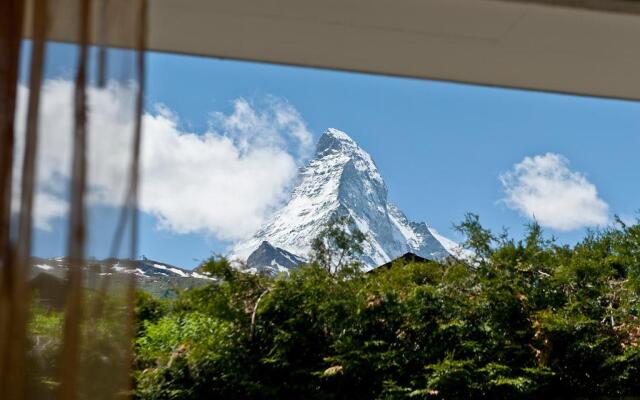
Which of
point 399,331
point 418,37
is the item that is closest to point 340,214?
point 399,331

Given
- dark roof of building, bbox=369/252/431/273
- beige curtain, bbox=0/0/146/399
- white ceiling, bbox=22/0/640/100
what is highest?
white ceiling, bbox=22/0/640/100

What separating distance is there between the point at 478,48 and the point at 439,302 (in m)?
0.81

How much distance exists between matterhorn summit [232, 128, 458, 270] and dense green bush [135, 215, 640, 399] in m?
0.11

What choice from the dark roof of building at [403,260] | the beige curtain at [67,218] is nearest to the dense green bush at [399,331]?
the dark roof of building at [403,260]

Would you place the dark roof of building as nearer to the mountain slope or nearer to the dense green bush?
the dense green bush

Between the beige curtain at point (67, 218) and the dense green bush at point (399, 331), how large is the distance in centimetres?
124

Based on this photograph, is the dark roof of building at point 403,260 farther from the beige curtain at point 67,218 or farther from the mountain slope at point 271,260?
the beige curtain at point 67,218

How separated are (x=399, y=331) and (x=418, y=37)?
2.87ft

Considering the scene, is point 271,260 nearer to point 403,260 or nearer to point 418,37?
point 403,260

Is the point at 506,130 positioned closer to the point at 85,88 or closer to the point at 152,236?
the point at 152,236

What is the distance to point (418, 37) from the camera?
1450 mm

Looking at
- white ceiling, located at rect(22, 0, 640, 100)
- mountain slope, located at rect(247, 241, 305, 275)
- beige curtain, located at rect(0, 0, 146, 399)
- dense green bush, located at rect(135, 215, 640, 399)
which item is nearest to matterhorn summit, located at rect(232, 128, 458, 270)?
mountain slope, located at rect(247, 241, 305, 275)

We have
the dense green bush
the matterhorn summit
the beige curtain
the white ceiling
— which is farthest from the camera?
the matterhorn summit

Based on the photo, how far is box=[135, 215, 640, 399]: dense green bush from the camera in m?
1.94
